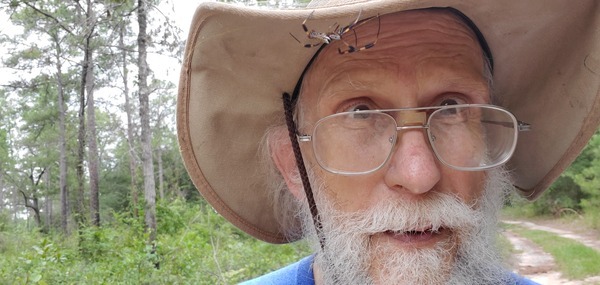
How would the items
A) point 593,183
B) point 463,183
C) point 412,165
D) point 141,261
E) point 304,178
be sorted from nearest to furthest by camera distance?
1. point 412,165
2. point 463,183
3. point 304,178
4. point 141,261
5. point 593,183

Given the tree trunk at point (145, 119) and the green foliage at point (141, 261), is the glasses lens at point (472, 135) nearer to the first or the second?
the green foliage at point (141, 261)

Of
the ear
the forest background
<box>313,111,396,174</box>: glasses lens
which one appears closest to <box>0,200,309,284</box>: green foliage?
the forest background

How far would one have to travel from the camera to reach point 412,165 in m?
1.29

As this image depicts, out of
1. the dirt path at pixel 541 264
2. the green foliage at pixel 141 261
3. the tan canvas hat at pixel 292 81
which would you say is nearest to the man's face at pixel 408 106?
the tan canvas hat at pixel 292 81

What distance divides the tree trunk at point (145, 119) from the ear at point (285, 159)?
676 centimetres

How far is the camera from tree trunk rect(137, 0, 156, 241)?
820cm

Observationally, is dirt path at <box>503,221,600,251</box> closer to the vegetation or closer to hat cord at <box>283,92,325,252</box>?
the vegetation

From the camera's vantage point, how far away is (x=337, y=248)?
4.99ft

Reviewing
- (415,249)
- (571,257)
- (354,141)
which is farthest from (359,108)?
(571,257)

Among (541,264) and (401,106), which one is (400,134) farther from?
(541,264)

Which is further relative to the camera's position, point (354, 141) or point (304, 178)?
point (304, 178)

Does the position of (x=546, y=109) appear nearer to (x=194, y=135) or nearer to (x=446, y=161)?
(x=446, y=161)

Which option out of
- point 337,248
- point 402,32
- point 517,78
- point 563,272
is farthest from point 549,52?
point 563,272

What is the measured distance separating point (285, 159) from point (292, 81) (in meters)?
0.31
